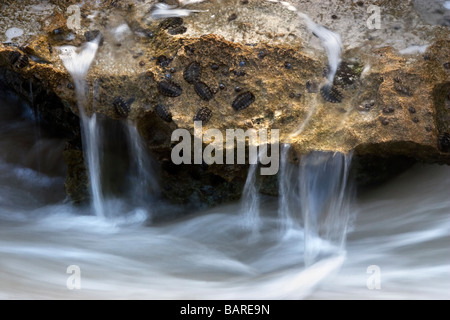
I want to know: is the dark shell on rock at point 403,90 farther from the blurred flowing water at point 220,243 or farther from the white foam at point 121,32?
the white foam at point 121,32

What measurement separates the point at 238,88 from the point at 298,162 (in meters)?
0.60

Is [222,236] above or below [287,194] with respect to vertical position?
below

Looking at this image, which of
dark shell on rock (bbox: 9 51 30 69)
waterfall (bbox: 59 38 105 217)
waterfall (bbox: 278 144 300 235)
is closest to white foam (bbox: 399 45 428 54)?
waterfall (bbox: 278 144 300 235)

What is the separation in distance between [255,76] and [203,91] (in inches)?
13.6

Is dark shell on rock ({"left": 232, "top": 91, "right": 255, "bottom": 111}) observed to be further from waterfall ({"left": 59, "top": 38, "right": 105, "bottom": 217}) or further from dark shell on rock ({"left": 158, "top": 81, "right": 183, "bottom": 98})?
waterfall ({"left": 59, "top": 38, "right": 105, "bottom": 217})

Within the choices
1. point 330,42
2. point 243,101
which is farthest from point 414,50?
point 243,101

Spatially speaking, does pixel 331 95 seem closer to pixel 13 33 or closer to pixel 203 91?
pixel 203 91

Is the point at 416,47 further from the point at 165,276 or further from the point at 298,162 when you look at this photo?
the point at 165,276

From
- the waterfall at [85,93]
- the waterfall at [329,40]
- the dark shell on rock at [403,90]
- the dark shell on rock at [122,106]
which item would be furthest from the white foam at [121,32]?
the dark shell on rock at [403,90]

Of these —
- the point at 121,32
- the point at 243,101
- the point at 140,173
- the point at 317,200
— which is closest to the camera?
the point at 243,101

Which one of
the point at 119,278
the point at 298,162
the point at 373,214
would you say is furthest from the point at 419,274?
the point at 119,278

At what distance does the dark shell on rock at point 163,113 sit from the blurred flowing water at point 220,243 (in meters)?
→ 0.31

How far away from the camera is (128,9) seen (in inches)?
165

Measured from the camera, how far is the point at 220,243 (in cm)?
400
